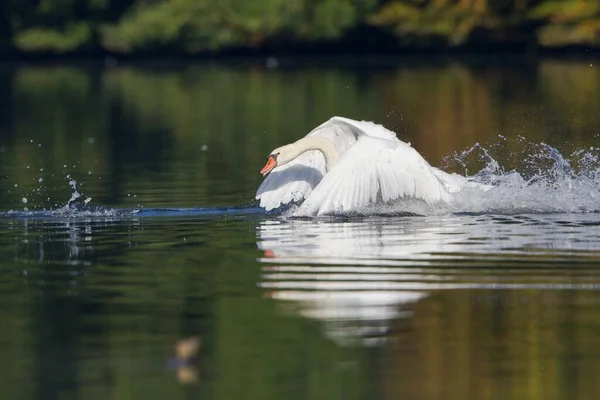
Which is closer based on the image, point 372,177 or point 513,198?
point 372,177

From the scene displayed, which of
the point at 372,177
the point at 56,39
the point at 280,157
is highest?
the point at 56,39

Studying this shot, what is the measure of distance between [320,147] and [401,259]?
3.53 meters

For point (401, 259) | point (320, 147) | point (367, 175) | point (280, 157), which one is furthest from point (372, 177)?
point (401, 259)

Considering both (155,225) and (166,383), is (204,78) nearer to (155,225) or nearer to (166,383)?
(155,225)

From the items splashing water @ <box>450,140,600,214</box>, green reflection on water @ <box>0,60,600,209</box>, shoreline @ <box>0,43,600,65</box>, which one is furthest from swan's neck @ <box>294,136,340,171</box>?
shoreline @ <box>0,43,600,65</box>

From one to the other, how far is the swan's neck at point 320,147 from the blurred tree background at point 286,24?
4332 cm

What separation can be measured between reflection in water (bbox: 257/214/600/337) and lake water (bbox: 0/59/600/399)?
29mm

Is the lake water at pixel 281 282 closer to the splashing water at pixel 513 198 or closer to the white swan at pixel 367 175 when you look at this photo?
the splashing water at pixel 513 198

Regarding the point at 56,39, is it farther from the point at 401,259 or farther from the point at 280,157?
the point at 401,259

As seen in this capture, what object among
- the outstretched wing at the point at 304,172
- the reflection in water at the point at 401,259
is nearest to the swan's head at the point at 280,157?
the outstretched wing at the point at 304,172

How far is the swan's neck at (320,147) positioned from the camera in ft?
52.9

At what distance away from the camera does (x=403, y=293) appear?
11.3m

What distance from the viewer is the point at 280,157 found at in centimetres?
1659

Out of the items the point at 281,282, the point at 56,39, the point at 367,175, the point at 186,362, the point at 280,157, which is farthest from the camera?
the point at 56,39
